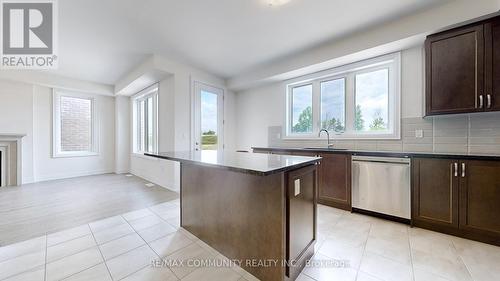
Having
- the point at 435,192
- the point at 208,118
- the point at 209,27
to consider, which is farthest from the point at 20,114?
the point at 435,192

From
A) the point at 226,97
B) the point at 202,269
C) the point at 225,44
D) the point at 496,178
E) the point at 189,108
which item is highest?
the point at 225,44

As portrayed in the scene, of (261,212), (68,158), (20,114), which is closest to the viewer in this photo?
(261,212)

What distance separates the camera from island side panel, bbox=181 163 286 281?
56.0 inches

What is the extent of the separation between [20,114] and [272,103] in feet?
19.4

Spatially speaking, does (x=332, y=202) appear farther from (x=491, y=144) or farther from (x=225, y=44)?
(x=225, y=44)

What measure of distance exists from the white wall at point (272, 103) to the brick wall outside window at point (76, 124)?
176 inches

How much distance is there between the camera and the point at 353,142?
338 cm

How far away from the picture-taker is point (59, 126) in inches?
210

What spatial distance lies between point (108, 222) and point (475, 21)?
194 inches

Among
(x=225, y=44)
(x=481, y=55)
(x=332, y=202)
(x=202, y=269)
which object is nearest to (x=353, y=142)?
(x=332, y=202)

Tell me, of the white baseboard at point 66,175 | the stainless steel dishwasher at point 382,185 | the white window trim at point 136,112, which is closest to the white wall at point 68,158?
the white baseboard at point 66,175

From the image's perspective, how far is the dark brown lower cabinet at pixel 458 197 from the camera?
2.00m

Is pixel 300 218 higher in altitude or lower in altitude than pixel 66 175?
higher

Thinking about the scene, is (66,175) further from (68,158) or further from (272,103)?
(272,103)
